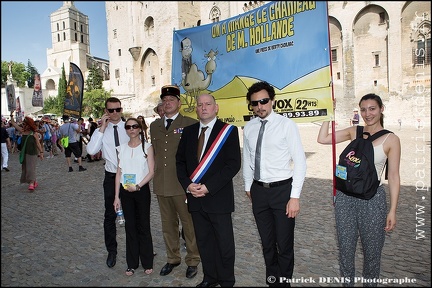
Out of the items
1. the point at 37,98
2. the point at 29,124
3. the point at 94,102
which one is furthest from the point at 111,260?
the point at 94,102

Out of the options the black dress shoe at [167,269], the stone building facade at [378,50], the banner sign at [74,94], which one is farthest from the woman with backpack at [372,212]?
the stone building facade at [378,50]

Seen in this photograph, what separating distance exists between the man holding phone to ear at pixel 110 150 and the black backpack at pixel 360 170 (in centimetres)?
288

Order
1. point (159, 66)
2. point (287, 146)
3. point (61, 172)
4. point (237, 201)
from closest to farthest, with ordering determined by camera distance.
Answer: point (287, 146) → point (237, 201) → point (61, 172) → point (159, 66)

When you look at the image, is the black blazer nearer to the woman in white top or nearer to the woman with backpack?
the woman in white top

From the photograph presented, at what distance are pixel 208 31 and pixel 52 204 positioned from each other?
Answer: 5500 mm

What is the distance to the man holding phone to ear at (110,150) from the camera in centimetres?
440

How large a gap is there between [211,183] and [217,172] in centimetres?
14

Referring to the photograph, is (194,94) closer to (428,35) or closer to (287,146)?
(287,146)

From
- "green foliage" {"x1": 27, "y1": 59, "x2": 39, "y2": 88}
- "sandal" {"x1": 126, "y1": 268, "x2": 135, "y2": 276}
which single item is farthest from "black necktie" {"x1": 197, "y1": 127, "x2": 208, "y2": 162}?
"green foliage" {"x1": 27, "y1": 59, "x2": 39, "y2": 88}

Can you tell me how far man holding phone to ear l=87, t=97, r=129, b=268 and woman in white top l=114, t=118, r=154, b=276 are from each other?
0.27m

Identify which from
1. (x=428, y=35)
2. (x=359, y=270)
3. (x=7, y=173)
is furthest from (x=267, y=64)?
(x=428, y=35)

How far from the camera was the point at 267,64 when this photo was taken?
4.95m

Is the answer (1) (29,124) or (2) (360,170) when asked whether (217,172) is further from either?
(1) (29,124)

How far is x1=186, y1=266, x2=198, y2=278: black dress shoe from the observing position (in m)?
3.96
